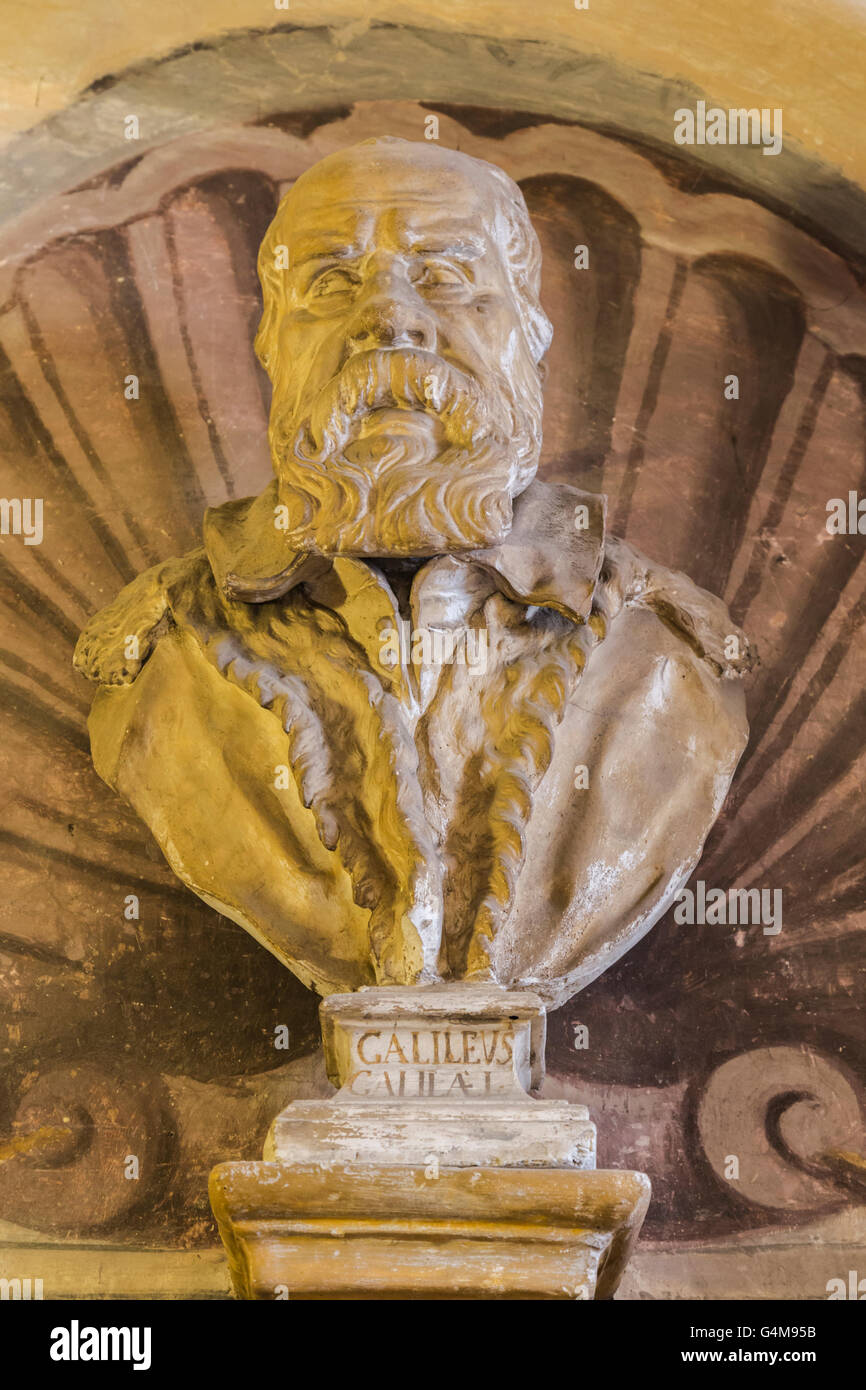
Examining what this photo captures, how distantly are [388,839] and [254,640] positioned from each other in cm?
49

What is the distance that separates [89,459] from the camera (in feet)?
15.5

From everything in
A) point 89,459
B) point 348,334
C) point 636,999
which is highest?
point 348,334

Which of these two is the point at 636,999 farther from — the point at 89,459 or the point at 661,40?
the point at 661,40

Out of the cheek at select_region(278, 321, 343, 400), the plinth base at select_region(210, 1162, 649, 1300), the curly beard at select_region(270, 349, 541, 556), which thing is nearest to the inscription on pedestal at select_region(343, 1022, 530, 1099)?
the plinth base at select_region(210, 1162, 649, 1300)

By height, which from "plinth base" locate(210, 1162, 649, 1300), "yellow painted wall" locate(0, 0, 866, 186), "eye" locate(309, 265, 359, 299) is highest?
"yellow painted wall" locate(0, 0, 866, 186)

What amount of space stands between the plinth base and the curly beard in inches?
44.3

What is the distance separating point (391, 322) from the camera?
3.55 meters

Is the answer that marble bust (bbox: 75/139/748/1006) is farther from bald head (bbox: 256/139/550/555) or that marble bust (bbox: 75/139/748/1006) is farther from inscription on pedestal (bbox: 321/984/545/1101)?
inscription on pedestal (bbox: 321/984/545/1101)

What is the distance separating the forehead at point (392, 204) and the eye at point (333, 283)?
2.3 inches

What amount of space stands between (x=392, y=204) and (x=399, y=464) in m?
0.52

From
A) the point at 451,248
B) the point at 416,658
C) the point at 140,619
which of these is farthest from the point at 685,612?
the point at 140,619

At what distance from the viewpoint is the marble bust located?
3561mm

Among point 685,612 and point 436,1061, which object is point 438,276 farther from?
point 436,1061

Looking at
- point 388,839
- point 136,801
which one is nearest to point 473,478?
point 388,839
